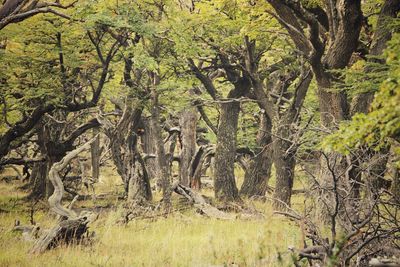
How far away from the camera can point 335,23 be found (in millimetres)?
8250

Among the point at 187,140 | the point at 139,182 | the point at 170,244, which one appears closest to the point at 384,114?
the point at 170,244

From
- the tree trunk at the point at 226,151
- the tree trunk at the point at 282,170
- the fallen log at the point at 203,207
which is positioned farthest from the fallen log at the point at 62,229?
the tree trunk at the point at 226,151

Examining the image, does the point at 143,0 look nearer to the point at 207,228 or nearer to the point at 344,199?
the point at 207,228

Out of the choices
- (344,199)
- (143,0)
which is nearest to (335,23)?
(344,199)

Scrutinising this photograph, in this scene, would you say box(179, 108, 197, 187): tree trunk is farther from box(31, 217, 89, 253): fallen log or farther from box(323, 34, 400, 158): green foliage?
box(323, 34, 400, 158): green foliage

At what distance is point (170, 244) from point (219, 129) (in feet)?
24.5

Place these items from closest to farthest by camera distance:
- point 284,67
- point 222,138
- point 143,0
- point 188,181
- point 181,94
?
point 143,0, point 284,67, point 222,138, point 181,94, point 188,181

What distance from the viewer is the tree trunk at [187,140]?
18.7 metres

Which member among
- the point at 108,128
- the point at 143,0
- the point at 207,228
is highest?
the point at 143,0

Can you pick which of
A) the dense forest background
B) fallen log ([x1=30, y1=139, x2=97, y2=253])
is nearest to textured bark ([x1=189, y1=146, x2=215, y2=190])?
the dense forest background

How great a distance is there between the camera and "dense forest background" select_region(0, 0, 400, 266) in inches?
233

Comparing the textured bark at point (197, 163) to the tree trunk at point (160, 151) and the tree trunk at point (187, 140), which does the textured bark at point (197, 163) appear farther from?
the tree trunk at point (160, 151)

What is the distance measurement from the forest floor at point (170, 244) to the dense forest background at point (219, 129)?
0.15ft

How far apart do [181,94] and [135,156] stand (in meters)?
3.09
